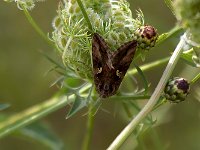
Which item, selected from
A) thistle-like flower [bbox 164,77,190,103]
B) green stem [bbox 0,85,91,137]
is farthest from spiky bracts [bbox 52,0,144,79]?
green stem [bbox 0,85,91,137]

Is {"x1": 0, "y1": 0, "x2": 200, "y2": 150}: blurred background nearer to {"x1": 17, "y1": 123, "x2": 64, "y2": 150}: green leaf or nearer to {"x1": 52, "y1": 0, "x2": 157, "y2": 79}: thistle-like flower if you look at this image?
{"x1": 17, "y1": 123, "x2": 64, "y2": 150}: green leaf

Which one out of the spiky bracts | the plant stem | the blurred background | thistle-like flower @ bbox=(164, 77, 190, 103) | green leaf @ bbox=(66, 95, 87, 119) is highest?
the spiky bracts

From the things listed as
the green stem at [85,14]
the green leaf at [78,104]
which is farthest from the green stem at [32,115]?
the green stem at [85,14]

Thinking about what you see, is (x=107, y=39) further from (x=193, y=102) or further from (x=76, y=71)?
(x=193, y=102)

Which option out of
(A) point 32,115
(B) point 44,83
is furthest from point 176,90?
(B) point 44,83

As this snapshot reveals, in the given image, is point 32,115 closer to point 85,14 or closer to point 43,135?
point 43,135

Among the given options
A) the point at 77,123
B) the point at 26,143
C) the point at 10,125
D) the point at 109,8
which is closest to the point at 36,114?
the point at 10,125
